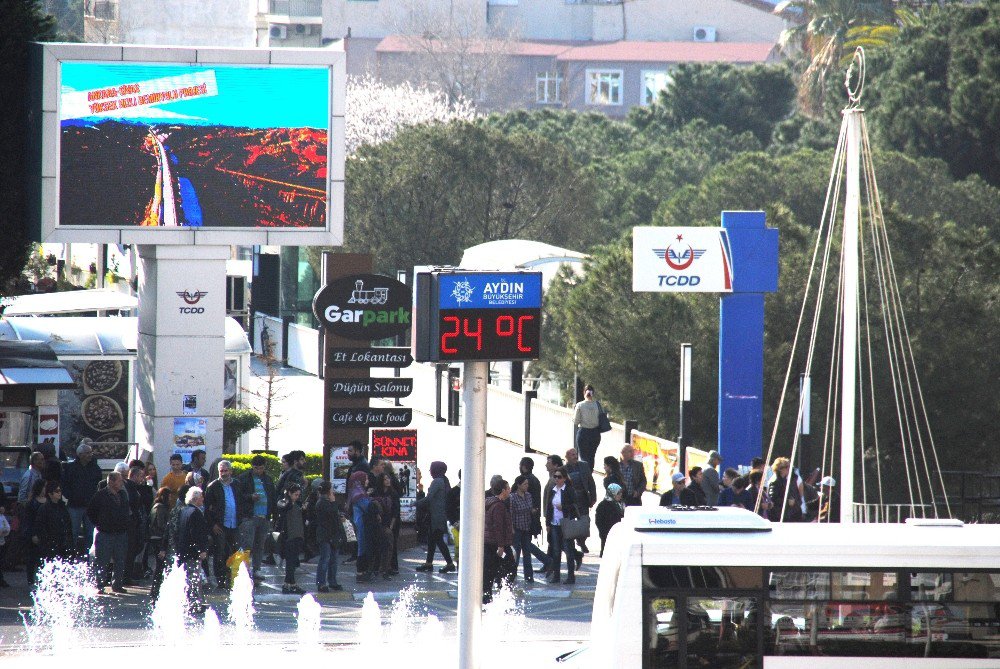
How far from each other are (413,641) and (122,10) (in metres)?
90.9

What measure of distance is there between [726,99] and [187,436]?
5215cm

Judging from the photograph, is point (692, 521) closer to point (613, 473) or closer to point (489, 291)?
point (489, 291)

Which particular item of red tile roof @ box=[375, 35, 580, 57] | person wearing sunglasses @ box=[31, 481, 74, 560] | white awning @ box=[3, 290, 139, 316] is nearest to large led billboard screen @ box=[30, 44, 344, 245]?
person wearing sunglasses @ box=[31, 481, 74, 560]

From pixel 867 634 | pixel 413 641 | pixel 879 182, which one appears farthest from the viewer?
pixel 879 182

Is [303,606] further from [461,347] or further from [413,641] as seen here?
[461,347]

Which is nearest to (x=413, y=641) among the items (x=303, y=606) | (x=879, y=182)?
(x=303, y=606)

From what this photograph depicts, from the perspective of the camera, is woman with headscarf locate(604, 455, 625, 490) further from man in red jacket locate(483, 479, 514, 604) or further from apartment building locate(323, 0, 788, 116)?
apartment building locate(323, 0, 788, 116)

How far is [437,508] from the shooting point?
1988 cm

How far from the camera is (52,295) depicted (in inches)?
1240

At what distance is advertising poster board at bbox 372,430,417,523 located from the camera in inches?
870

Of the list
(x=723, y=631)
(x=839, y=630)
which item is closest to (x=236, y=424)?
(x=723, y=631)

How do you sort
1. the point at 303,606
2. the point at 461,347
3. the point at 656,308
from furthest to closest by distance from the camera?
1. the point at 656,308
2. the point at 303,606
3. the point at 461,347

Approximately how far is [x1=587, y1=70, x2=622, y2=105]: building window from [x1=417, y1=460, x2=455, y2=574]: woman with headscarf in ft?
315

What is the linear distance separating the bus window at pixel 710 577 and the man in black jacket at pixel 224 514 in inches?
311
